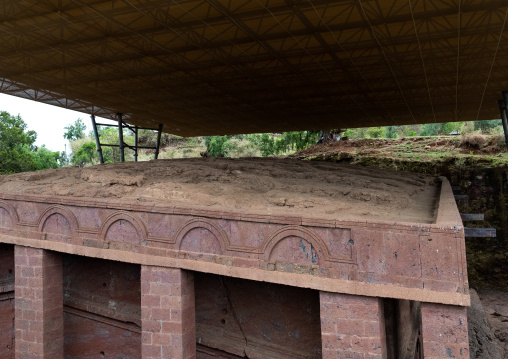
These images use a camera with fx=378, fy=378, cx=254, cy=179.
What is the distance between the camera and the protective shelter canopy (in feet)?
29.2

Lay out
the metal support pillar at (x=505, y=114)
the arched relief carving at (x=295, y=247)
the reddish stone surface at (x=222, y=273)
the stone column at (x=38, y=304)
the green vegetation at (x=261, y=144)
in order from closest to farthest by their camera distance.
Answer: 1. the reddish stone surface at (x=222, y=273)
2. the arched relief carving at (x=295, y=247)
3. the stone column at (x=38, y=304)
4. the metal support pillar at (x=505, y=114)
5. the green vegetation at (x=261, y=144)

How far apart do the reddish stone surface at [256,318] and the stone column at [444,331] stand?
1.72 metres

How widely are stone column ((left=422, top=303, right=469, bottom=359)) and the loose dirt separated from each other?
3.83 ft

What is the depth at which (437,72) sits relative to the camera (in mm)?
12953

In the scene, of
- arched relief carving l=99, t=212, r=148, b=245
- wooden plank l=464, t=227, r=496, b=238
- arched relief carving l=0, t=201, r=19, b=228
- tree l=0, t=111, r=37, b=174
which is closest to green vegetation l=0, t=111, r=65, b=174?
tree l=0, t=111, r=37, b=174

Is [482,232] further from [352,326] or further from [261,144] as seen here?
[261,144]

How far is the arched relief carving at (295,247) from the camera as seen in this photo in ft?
14.8

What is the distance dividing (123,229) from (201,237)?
1.40 metres

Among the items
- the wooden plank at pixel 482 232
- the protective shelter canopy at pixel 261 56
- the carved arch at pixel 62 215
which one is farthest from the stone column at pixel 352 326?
the protective shelter canopy at pixel 261 56

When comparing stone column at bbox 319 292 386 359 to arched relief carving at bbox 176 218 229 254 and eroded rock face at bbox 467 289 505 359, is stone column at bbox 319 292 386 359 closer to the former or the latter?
arched relief carving at bbox 176 218 229 254

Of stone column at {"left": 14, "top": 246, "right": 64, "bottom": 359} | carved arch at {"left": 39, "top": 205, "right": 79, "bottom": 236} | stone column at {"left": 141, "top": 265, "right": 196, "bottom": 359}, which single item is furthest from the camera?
stone column at {"left": 14, "top": 246, "right": 64, "bottom": 359}

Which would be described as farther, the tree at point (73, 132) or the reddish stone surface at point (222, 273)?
the tree at point (73, 132)

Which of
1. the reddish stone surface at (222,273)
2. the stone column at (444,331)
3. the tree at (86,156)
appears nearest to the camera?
the stone column at (444,331)

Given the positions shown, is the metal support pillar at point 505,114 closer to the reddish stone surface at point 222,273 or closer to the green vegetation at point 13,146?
the reddish stone surface at point 222,273
